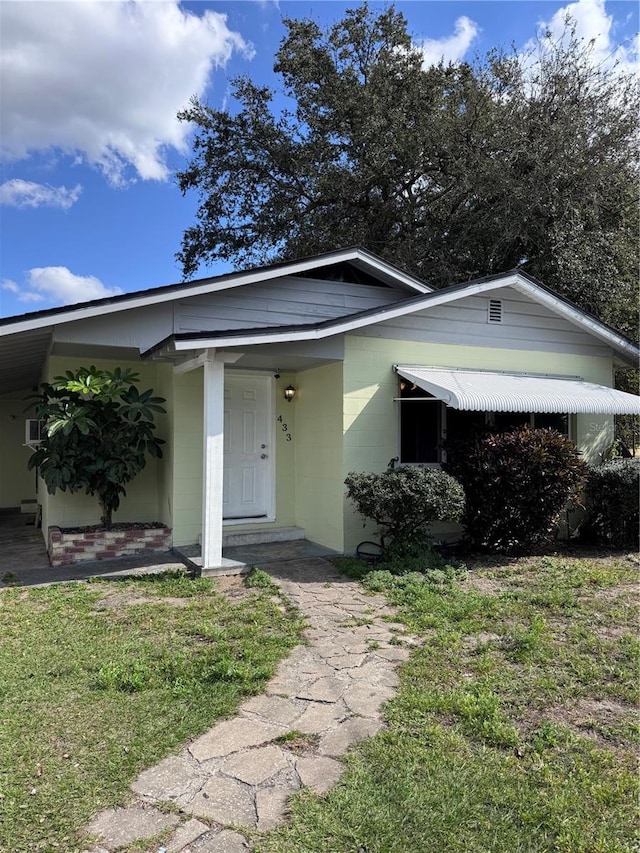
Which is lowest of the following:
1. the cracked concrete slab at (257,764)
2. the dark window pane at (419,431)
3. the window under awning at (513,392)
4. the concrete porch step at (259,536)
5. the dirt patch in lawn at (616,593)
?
the cracked concrete slab at (257,764)

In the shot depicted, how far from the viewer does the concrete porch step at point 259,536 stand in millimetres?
9070

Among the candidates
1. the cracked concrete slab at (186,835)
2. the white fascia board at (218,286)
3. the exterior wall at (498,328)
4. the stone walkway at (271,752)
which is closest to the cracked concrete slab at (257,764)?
the stone walkway at (271,752)

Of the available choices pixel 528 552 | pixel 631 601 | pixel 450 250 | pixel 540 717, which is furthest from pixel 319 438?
pixel 450 250

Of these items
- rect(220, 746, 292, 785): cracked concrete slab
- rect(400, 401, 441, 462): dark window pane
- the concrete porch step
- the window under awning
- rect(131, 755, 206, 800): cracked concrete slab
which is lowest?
rect(220, 746, 292, 785): cracked concrete slab

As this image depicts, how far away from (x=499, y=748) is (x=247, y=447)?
6.85m

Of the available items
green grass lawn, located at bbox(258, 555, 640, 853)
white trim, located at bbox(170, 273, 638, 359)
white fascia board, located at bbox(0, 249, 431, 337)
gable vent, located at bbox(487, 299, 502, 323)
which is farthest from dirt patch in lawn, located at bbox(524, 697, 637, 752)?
gable vent, located at bbox(487, 299, 502, 323)

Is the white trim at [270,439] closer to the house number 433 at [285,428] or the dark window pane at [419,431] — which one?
the house number 433 at [285,428]

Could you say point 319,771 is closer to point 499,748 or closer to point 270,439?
point 499,748

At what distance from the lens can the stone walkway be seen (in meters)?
2.74

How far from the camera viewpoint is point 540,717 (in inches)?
150

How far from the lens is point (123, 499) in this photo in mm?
9727

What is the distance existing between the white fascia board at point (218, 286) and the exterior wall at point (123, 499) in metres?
1.98

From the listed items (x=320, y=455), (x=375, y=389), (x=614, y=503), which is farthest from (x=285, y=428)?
(x=614, y=503)

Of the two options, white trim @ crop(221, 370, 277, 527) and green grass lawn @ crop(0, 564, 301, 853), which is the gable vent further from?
green grass lawn @ crop(0, 564, 301, 853)
